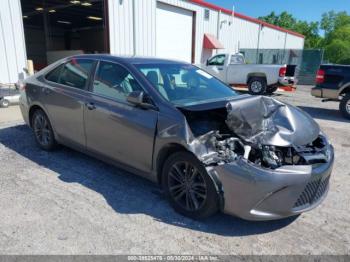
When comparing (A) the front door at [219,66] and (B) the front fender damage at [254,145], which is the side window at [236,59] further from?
(B) the front fender damage at [254,145]

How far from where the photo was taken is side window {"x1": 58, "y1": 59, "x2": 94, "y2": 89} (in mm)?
4281

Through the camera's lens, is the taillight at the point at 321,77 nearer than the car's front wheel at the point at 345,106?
No

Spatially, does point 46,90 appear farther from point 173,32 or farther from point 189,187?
point 173,32

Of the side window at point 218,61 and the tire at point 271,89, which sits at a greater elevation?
the side window at point 218,61

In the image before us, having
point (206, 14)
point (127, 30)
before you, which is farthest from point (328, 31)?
point (127, 30)

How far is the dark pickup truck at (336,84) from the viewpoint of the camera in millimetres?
8641

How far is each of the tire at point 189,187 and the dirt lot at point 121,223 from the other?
144 mm

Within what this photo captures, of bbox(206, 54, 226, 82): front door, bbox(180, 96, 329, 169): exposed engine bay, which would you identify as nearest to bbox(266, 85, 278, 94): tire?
bbox(206, 54, 226, 82): front door

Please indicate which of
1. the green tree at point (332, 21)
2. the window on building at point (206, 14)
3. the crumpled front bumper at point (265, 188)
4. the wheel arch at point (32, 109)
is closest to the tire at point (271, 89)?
the window on building at point (206, 14)

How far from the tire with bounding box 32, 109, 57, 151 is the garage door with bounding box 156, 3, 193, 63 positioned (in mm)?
10253

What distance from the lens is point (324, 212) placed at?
11.3ft

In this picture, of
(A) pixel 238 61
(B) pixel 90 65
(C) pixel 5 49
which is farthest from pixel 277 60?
(B) pixel 90 65

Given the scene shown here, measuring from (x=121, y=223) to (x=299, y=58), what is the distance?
72.3ft

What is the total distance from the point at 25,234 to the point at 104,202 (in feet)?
2.95
